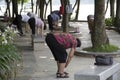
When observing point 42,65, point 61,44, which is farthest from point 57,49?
point 42,65

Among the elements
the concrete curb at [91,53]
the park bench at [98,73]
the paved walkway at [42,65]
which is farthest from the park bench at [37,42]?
the park bench at [98,73]

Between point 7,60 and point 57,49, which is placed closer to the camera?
point 7,60

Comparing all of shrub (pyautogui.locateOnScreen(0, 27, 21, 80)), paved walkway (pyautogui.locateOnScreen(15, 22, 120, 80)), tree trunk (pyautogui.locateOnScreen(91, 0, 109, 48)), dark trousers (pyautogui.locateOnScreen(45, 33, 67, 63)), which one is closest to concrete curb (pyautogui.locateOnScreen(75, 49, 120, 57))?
paved walkway (pyautogui.locateOnScreen(15, 22, 120, 80))

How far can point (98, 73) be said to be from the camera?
7570mm

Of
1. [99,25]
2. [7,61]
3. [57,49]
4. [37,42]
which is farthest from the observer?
[37,42]

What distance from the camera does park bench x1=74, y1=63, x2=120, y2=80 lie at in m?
7.46

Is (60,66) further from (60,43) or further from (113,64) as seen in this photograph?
(113,64)

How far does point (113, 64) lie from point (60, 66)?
216 cm

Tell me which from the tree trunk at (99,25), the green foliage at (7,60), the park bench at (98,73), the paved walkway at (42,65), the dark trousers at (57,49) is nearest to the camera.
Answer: the park bench at (98,73)

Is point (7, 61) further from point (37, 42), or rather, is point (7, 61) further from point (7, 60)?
point (37, 42)

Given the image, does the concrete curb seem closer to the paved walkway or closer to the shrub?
the paved walkway

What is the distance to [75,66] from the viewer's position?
12.5 m

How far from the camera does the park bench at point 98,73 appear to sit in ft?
24.5

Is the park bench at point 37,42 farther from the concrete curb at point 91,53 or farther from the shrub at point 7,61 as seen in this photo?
the shrub at point 7,61
